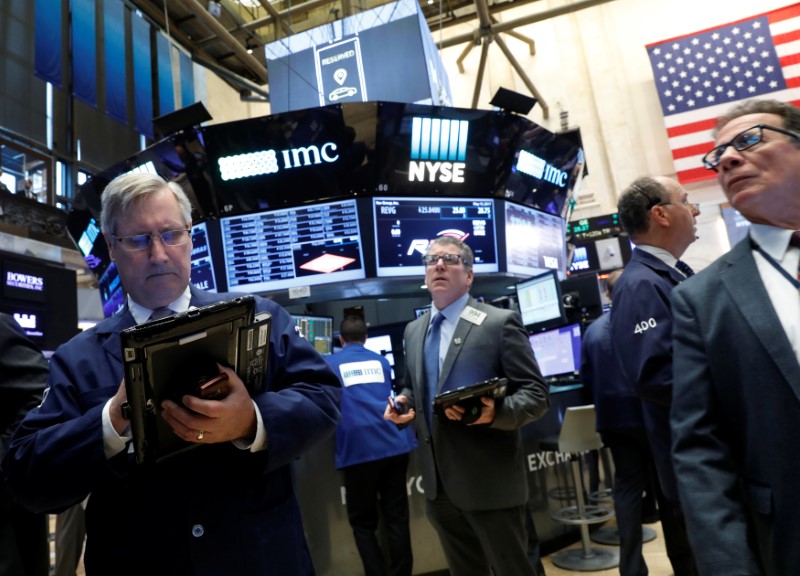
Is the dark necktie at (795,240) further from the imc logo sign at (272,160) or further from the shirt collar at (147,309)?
the imc logo sign at (272,160)

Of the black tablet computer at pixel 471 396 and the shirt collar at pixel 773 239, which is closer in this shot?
the shirt collar at pixel 773 239

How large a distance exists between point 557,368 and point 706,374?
4463 mm

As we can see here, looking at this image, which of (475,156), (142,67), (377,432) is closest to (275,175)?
(475,156)

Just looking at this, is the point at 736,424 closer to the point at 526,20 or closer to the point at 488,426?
the point at 488,426

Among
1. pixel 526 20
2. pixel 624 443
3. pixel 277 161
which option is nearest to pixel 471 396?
pixel 624 443

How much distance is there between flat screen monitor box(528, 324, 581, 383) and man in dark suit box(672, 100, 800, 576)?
4.06 meters

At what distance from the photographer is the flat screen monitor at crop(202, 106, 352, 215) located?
524cm

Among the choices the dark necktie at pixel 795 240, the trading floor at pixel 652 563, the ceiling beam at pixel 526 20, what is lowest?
the trading floor at pixel 652 563

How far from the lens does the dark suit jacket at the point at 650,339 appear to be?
2088mm

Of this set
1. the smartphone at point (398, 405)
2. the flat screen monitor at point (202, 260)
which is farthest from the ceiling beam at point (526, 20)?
the smartphone at point (398, 405)

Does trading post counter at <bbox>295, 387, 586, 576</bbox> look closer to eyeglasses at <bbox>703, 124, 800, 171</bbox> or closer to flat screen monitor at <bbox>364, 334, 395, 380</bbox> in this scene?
flat screen monitor at <bbox>364, 334, 395, 380</bbox>

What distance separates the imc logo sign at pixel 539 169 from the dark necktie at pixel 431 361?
11.8 ft

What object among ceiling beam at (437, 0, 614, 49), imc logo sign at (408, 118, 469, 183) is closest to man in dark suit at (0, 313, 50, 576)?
imc logo sign at (408, 118, 469, 183)

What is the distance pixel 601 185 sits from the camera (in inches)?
500
